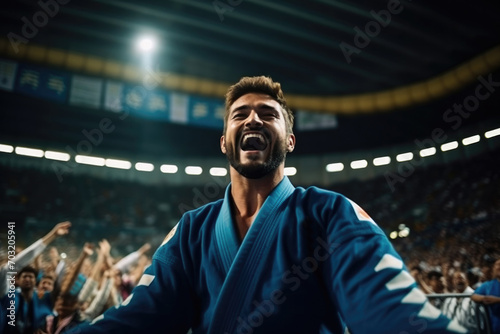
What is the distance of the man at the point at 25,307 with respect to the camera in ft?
13.6

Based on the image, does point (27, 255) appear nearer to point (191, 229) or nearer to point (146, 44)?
point (191, 229)

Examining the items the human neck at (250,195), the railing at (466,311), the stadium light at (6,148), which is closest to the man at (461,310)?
the railing at (466,311)

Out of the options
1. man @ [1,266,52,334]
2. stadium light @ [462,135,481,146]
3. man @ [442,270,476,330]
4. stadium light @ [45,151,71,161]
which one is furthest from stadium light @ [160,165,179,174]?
man @ [442,270,476,330]

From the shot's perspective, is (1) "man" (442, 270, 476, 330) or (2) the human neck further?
(1) "man" (442, 270, 476, 330)

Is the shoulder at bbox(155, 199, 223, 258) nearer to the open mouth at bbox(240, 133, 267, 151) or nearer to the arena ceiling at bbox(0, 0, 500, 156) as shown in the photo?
the open mouth at bbox(240, 133, 267, 151)

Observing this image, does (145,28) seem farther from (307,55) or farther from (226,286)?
(226,286)

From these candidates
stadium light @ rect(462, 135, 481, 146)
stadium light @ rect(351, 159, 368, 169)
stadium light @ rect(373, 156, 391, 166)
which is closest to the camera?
stadium light @ rect(462, 135, 481, 146)

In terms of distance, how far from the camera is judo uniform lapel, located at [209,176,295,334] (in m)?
1.42

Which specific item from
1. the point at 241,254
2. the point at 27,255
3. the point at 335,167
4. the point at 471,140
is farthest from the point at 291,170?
the point at 241,254

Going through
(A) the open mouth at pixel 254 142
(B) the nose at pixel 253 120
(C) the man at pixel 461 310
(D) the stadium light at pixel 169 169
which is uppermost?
(D) the stadium light at pixel 169 169

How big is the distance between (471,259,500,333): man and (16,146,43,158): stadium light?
20644 millimetres

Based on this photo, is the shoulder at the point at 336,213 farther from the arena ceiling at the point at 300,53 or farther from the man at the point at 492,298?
the arena ceiling at the point at 300,53

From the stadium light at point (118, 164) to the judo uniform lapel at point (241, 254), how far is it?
21.0 m

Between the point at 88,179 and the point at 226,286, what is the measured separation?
69.2ft
